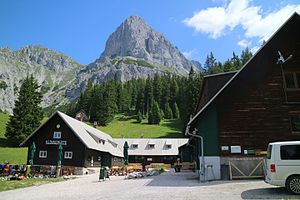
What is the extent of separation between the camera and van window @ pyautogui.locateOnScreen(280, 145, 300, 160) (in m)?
12.1

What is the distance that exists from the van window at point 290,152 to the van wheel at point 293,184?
802mm

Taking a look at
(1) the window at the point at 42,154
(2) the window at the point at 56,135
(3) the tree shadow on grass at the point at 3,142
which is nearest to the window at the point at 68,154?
(2) the window at the point at 56,135

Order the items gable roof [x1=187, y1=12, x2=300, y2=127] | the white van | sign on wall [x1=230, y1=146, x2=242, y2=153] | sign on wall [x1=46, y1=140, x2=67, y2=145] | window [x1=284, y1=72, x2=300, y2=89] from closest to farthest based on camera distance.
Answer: the white van, sign on wall [x1=230, y1=146, x2=242, y2=153], gable roof [x1=187, y1=12, x2=300, y2=127], window [x1=284, y1=72, x2=300, y2=89], sign on wall [x1=46, y1=140, x2=67, y2=145]

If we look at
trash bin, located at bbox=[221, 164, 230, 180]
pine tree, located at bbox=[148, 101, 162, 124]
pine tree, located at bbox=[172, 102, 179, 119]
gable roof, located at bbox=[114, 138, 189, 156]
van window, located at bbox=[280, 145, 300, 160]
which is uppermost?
pine tree, located at bbox=[172, 102, 179, 119]

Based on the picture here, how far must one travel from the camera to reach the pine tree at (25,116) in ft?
181

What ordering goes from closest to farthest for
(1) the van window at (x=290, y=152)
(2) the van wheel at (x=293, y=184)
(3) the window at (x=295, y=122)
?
(2) the van wheel at (x=293, y=184) → (1) the van window at (x=290, y=152) → (3) the window at (x=295, y=122)

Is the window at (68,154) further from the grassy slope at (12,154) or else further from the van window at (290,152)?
the van window at (290,152)

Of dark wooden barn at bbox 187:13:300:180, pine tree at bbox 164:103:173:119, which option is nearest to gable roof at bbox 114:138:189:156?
pine tree at bbox 164:103:173:119

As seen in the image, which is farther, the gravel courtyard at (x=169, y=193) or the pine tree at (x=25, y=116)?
the pine tree at (x=25, y=116)

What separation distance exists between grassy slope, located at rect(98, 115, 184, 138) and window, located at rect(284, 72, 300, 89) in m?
54.4

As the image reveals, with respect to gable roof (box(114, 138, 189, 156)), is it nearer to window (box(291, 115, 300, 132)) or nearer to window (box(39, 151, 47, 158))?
window (box(39, 151, 47, 158))

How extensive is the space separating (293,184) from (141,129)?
71.5 m

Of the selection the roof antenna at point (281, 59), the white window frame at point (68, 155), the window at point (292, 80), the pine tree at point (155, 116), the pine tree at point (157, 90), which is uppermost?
the pine tree at point (157, 90)

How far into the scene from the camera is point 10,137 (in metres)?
55.2
